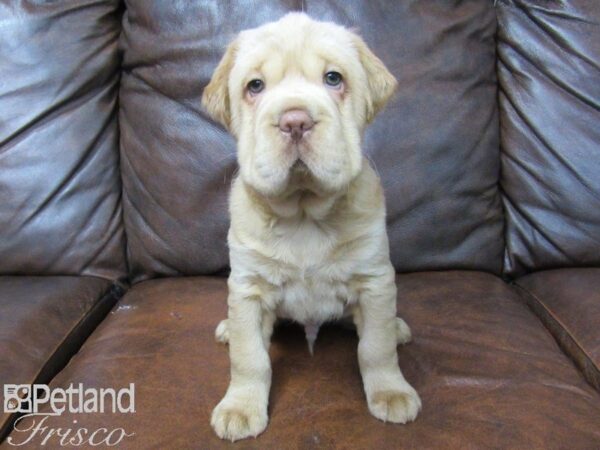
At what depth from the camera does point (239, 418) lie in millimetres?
1208

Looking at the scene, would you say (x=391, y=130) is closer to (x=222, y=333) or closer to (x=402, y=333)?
(x=402, y=333)

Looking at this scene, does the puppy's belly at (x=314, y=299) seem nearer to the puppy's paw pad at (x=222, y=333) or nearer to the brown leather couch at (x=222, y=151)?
the puppy's paw pad at (x=222, y=333)

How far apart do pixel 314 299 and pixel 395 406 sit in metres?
0.32

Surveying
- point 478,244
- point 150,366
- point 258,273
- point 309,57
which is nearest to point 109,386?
point 150,366

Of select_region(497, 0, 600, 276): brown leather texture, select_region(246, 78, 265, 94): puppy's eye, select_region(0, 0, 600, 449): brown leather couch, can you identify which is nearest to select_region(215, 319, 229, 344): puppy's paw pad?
select_region(0, 0, 600, 449): brown leather couch

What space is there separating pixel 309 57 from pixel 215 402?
32.6 inches

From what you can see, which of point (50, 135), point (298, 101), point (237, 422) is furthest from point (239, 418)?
point (50, 135)

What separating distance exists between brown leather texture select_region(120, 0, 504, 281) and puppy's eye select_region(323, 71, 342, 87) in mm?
688

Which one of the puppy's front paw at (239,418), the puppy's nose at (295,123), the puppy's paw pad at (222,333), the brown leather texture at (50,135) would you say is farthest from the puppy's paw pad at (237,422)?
the brown leather texture at (50,135)

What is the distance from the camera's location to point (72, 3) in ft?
6.71

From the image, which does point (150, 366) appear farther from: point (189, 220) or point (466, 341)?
point (466, 341)

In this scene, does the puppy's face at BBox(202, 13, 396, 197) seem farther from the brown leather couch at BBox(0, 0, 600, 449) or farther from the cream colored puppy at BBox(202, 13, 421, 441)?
the brown leather couch at BBox(0, 0, 600, 449)

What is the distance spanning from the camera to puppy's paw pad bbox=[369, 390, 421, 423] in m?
1.21

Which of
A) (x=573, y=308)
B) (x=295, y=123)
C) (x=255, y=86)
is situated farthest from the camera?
(x=573, y=308)
